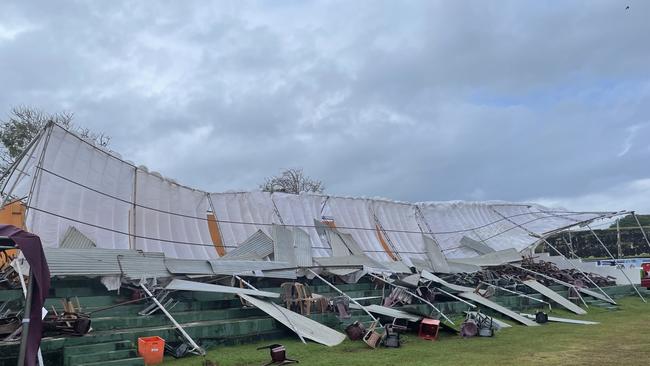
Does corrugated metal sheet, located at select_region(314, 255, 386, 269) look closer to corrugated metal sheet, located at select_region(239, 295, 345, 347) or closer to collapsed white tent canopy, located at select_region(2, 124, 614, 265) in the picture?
collapsed white tent canopy, located at select_region(2, 124, 614, 265)

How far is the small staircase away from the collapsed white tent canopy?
473 cm

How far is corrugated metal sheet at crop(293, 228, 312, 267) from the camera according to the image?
12.2 meters

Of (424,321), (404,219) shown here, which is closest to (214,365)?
(424,321)

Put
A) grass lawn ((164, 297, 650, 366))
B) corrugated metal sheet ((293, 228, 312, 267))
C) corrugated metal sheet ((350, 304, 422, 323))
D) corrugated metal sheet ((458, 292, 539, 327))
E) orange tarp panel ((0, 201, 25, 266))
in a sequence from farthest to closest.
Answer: corrugated metal sheet ((293, 228, 312, 267))
corrugated metal sheet ((458, 292, 539, 327))
orange tarp panel ((0, 201, 25, 266))
corrugated metal sheet ((350, 304, 422, 323))
grass lawn ((164, 297, 650, 366))

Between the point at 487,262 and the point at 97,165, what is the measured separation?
453 inches

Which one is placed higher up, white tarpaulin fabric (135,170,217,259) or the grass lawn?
white tarpaulin fabric (135,170,217,259)

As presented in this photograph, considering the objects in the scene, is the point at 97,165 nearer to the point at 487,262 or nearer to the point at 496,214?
the point at 487,262

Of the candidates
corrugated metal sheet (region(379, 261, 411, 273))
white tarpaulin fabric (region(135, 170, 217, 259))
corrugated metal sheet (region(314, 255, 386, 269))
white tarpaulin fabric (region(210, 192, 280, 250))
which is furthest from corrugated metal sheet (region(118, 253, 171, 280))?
corrugated metal sheet (region(379, 261, 411, 273))

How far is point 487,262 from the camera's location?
1700cm

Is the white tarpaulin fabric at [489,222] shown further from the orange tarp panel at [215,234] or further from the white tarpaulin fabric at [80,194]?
the white tarpaulin fabric at [80,194]

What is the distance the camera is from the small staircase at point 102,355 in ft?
19.9

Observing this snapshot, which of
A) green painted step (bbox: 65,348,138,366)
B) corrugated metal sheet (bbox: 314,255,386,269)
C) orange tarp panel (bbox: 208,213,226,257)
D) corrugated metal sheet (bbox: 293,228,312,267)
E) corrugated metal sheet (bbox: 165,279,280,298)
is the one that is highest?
orange tarp panel (bbox: 208,213,226,257)

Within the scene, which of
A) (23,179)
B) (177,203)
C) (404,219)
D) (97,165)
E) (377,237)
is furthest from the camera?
(404,219)

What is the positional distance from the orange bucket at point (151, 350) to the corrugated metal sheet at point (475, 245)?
14883 millimetres
